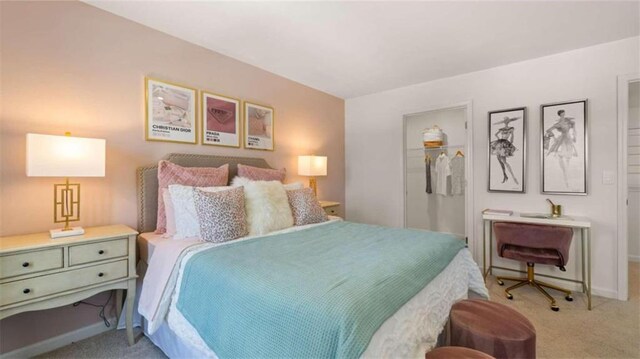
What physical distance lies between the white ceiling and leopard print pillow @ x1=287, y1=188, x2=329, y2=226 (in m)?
1.45

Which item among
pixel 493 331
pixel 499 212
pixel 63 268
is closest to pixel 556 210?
pixel 499 212

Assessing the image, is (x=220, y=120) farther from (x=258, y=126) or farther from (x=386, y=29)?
(x=386, y=29)

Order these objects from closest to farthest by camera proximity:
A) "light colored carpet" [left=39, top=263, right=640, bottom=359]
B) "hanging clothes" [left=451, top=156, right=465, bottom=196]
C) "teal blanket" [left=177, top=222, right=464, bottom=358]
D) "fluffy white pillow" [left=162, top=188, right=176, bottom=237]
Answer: "teal blanket" [left=177, top=222, right=464, bottom=358] < "light colored carpet" [left=39, top=263, right=640, bottom=359] < "fluffy white pillow" [left=162, top=188, right=176, bottom=237] < "hanging clothes" [left=451, top=156, right=465, bottom=196]

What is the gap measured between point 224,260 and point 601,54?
3.86 m

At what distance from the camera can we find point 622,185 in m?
2.64

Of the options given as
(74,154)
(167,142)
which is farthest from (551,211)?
(74,154)

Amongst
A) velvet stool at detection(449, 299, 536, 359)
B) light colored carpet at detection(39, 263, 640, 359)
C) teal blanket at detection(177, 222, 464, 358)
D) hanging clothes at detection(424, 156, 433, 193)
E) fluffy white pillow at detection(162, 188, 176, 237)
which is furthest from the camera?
hanging clothes at detection(424, 156, 433, 193)

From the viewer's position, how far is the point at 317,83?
389 cm

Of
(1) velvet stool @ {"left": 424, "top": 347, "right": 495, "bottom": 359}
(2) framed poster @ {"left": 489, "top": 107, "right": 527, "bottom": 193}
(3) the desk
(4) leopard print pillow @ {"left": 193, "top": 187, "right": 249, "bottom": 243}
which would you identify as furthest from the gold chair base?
(4) leopard print pillow @ {"left": 193, "top": 187, "right": 249, "bottom": 243}

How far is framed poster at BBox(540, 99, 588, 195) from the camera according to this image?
9.21 ft

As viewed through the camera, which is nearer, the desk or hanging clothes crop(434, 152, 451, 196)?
the desk

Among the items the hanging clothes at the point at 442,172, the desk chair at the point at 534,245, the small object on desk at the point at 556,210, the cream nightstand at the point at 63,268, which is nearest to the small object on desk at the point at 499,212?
the desk chair at the point at 534,245

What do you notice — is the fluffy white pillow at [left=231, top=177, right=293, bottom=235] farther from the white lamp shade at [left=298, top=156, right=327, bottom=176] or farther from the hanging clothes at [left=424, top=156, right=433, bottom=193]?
the hanging clothes at [left=424, top=156, right=433, bottom=193]

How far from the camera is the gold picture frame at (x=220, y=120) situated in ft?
9.20
